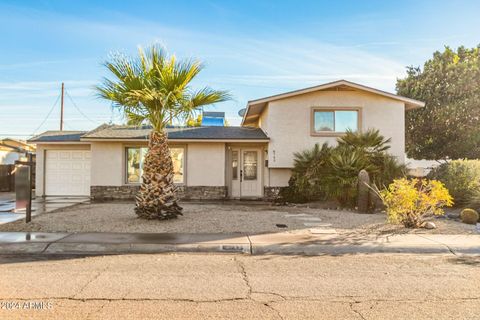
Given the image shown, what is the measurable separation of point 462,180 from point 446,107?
10949 millimetres

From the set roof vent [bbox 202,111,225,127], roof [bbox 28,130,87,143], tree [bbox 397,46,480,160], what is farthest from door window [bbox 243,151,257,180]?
tree [bbox 397,46,480,160]

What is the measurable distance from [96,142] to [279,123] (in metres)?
8.29

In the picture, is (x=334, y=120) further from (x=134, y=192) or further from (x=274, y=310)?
(x=274, y=310)

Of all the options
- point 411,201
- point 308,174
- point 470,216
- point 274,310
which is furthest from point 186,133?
point 274,310

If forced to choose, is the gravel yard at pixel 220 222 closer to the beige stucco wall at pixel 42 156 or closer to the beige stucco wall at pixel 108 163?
the beige stucco wall at pixel 108 163

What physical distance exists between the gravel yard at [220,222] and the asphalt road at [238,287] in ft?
7.51

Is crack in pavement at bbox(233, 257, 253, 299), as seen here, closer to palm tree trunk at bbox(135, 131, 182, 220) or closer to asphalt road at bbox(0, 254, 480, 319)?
asphalt road at bbox(0, 254, 480, 319)

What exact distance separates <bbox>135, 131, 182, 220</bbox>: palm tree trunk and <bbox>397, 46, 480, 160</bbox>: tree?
62.0 ft

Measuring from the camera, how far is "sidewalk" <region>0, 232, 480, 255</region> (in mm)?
7273

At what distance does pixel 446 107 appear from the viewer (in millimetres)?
21656

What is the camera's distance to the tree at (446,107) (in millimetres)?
21406

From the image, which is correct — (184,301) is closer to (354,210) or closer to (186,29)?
(354,210)

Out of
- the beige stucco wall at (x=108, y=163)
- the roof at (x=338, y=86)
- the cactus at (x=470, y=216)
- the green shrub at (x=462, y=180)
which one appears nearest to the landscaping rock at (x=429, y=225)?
the cactus at (x=470, y=216)

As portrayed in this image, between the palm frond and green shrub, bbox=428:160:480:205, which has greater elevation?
the palm frond
